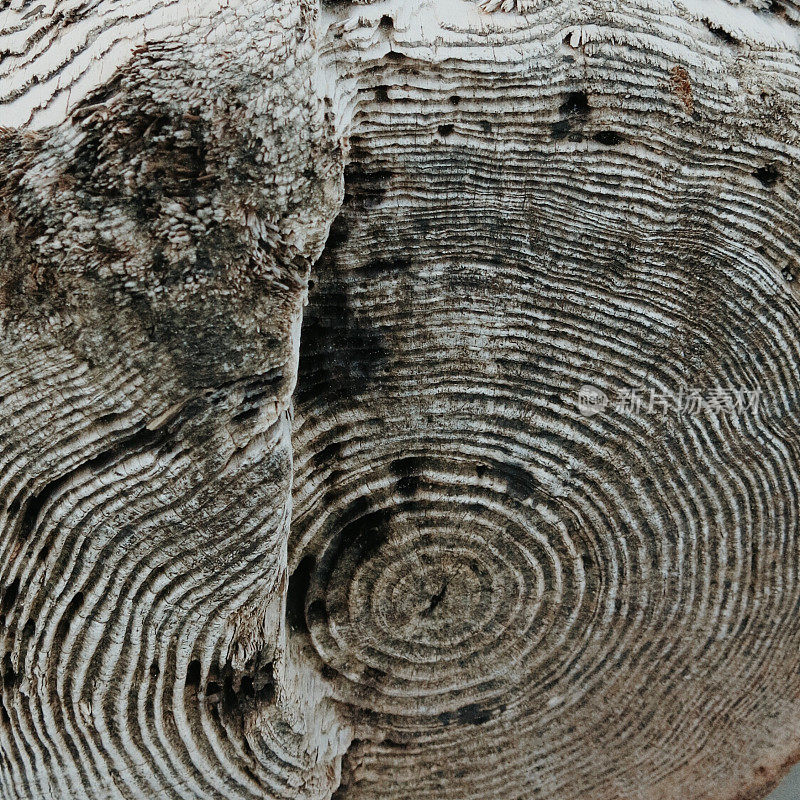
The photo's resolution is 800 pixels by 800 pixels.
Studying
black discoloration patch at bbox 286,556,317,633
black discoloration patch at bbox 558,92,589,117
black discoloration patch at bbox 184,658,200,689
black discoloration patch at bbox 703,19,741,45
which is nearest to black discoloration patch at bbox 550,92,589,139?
black discoloration patch at bbox 558,92,589,117

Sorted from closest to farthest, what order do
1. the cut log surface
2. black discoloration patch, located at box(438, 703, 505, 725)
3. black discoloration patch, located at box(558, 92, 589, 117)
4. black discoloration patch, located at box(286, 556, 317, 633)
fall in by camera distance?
the cut log surface
black discoloration patch, located at box(558, 92, 589, 117)
black discoloration patch, located at box(286, 556, 317, 633)
black discoloration patch, located at box(438, 703, 505, 725)

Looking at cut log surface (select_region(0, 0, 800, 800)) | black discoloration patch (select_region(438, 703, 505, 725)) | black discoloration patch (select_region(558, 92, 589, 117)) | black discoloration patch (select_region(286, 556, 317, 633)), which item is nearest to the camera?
cut log surface (select_region(0, 0, 800, 800))

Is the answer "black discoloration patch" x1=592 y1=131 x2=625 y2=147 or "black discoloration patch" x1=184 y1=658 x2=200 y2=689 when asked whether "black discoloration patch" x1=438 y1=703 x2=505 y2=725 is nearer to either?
"black discoloration patch" x1=184 y1=658 x2=200 y2=689

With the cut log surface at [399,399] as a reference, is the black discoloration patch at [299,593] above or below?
below

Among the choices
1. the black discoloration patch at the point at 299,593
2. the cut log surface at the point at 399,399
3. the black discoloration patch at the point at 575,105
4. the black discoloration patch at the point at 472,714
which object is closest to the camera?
the cut log surface at the point at 399,399

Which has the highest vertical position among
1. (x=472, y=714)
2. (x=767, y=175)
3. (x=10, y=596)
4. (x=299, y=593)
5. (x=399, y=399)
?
(x=767, y=175)

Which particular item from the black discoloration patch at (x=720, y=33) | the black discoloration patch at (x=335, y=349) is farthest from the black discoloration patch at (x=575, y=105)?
the black discoloration patch at (x=335, y=349)

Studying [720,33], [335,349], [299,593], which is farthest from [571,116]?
[299,593]

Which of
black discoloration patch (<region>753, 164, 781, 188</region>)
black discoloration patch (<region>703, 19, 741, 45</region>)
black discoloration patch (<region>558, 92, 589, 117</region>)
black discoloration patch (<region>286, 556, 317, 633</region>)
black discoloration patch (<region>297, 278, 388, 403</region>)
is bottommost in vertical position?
black discoloration patch (<region>286, 556, 317, 633</region>)

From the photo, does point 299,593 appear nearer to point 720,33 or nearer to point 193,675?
point 193,675

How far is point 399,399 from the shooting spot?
46.1 inches

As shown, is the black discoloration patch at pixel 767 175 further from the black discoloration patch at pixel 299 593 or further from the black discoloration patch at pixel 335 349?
the black discoloration patch at pixel 299 593

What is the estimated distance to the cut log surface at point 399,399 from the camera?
891mm

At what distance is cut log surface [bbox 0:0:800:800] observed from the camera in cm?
89
